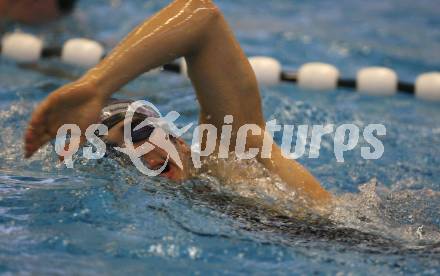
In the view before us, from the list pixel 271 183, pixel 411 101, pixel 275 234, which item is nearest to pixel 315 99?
pixel 411 101

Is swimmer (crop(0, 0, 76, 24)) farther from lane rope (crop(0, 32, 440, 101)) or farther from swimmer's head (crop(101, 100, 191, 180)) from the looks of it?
swimmer's head (crop(101, 100, 191, 180))

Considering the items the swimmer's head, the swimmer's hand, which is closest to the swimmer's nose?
the swimmer's head

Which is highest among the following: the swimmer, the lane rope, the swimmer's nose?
the swimmer

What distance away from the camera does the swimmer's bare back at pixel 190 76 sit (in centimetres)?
168

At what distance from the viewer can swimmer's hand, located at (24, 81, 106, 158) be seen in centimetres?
166

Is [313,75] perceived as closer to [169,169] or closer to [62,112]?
[169,169]

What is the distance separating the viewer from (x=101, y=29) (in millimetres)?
4730

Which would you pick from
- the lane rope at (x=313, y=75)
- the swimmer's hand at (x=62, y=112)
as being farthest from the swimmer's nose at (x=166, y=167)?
the lane rope at (x=313, y=75)

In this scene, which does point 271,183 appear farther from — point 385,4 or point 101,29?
point 385,4

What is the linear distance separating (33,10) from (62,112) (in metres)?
2.97

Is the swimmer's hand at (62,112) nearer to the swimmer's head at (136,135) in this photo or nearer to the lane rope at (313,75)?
the swimmer's head at (136,135)

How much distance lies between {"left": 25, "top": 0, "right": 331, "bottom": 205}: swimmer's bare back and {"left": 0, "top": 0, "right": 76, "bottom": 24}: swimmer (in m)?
2.67

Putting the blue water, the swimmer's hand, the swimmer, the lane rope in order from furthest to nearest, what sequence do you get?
the swimmer < the lane rope < the blue water < the swimmer's hand

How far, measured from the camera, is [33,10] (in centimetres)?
445
